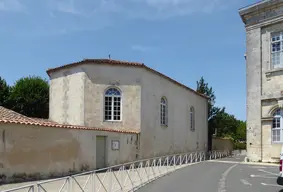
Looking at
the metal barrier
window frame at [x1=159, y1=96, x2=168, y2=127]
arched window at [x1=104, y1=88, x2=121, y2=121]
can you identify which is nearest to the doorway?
arched window at [x1=104, y1=88, x2=121, y2=121]

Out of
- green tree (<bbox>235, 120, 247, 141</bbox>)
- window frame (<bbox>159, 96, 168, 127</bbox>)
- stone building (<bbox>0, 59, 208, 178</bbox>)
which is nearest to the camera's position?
stone building (<bbox>0, 59, 208, 178</bbox>)

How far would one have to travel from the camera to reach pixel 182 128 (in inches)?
1114

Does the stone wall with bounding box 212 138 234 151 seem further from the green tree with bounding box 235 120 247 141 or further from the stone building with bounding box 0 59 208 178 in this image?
the green tree with bounding box 235 120 247 141

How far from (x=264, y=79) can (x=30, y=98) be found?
833 inches

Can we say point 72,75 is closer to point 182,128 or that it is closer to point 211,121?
point 182,128

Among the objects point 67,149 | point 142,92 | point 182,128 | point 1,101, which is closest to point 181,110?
point 182,128

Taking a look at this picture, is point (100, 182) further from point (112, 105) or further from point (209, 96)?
point (209, 96)

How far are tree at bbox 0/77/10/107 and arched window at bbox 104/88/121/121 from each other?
1412 cm

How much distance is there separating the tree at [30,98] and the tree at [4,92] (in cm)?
53

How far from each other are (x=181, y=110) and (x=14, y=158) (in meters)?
17.5

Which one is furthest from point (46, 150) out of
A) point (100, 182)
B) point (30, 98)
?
point (30, 98)

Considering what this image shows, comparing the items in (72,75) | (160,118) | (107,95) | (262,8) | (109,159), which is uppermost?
(262,8)

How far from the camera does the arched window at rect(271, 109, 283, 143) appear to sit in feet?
74.6

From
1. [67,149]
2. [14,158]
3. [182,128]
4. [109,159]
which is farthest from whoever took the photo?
[182,128]
